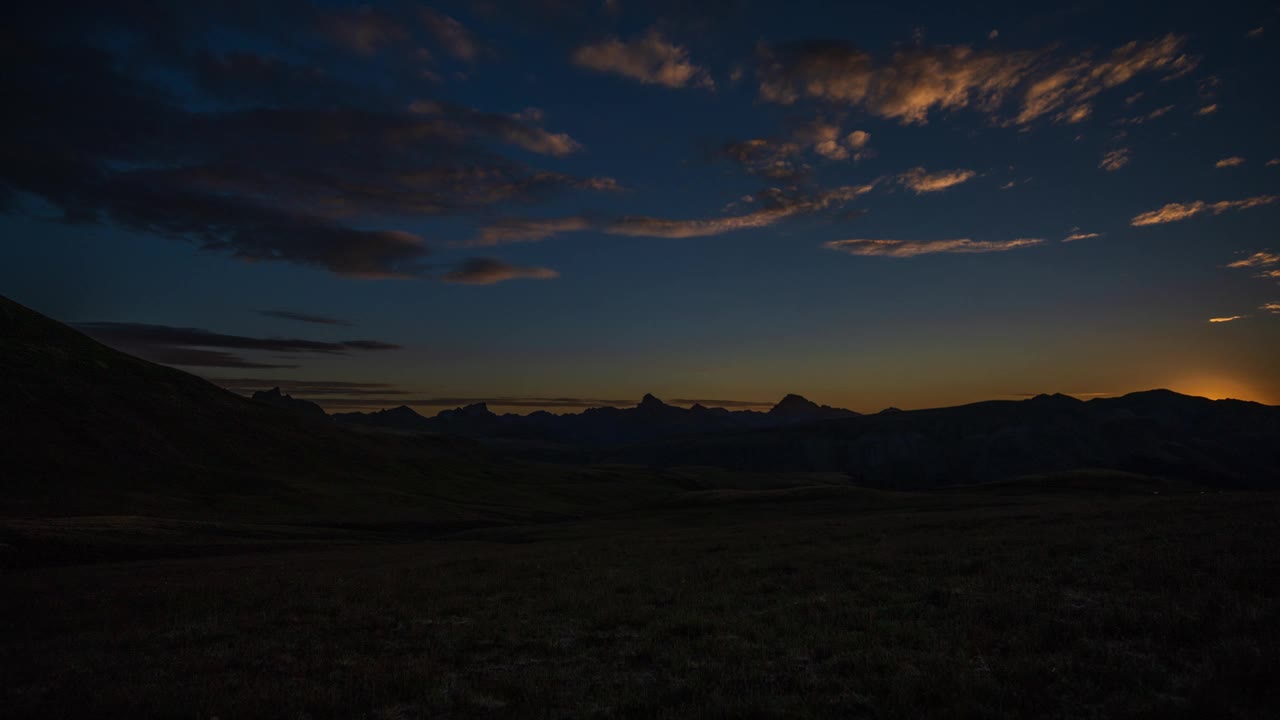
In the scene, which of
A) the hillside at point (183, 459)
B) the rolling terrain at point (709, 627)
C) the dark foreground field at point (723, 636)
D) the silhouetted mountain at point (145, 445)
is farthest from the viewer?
the silhouetted mountain at point (145, 445)

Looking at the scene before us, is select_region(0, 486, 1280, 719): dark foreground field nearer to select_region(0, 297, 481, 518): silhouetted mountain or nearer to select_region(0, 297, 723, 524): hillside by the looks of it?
select_region(0, 297, 723, 524): hillside

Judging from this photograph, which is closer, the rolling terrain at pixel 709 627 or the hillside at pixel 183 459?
the rolling terrain at pixel 709 627

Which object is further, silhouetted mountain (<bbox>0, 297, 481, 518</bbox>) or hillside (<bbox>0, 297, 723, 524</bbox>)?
silhouetted mountain (<bbox>0, 297, 481, 518</bbox>)

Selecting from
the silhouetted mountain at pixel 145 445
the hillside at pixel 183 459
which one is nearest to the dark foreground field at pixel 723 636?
the hillside at pixel 183 459

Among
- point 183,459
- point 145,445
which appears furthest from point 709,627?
point 145,445

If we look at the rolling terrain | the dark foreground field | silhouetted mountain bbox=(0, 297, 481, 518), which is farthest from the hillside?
the dark foreground field

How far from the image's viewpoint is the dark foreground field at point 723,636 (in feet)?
29.6

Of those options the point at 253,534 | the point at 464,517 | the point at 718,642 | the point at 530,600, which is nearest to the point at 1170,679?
the point at 718,642

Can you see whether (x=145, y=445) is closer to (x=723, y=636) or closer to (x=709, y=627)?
(x=709, y=627)

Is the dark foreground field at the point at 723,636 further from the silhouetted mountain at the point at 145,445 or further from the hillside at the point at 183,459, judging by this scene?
the silhouetted mountain at the point at 145,445

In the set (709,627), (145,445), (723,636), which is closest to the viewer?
(723,636)

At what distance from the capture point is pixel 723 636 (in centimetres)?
1305

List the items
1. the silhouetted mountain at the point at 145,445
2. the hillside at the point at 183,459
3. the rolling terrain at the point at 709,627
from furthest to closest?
the silhouetted mountain at the point at 145,445 < the hillside at the point at 183,459 < the rolling terrain at the point at 709,627

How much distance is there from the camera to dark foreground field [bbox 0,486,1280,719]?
9016 millimetres
